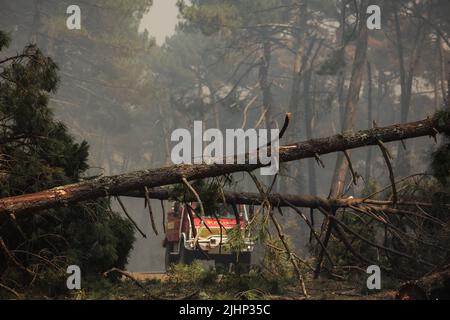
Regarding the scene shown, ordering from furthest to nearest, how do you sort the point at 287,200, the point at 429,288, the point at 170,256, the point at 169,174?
the point at 170,256 < the point at 287,200 < the point at 429,288 < the point at 169,174

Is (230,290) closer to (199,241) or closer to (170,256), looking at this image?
(199,241)

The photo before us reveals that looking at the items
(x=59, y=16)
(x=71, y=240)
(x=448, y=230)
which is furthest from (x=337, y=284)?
(x=59, y=16)

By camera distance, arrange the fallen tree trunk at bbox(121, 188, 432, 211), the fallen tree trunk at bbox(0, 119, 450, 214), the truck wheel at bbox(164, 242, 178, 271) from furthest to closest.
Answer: the truck wheel at bbox(164, 242, 178, 271) < the fallen tree trunk at bbox(121, 188, 432, 211) < the fallen tree trunk at bbox(0, 119, 450, 214)

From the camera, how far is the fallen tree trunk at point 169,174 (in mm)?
6324

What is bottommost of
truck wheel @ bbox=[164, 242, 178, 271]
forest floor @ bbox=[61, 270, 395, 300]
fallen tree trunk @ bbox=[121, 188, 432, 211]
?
forest floor @ bbox=[61, 270, 395, 300]

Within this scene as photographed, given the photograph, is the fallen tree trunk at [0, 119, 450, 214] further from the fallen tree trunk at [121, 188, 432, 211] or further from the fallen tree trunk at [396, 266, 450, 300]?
the fallen tree trunk at [396, 266, 450, 300]

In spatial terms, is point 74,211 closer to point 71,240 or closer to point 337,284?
point 71,240

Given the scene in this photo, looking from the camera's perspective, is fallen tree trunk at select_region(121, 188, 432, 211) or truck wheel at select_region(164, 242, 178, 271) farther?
truck wheel at select_region(164, 242, 178, 271)

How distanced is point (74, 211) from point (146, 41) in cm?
3517

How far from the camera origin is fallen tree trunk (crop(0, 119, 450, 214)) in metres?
6.32

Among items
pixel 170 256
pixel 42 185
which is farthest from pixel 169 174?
pixel 170 256

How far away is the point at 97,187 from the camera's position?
646 cm

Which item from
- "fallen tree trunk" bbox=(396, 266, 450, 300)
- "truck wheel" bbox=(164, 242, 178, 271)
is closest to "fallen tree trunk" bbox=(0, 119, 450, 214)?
"fallen tree trunk" bbox=(396, 266, 450, 300)

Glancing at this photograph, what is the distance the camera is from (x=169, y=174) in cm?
647
